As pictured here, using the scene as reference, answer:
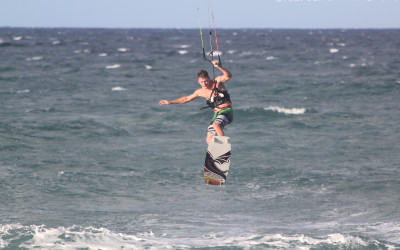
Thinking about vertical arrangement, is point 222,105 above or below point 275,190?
above

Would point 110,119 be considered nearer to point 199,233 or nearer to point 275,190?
point 275,190

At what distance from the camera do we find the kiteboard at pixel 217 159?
10.8 meters

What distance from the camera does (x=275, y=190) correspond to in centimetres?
1688

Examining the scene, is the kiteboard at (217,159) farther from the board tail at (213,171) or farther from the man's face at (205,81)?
the man's face at (205,81)

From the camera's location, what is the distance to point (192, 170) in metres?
19.3

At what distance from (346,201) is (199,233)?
5261mm

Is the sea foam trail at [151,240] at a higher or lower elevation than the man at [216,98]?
lower

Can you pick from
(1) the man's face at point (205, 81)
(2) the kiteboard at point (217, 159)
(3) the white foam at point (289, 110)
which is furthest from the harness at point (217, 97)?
(3) the white foam at point (289, 110)

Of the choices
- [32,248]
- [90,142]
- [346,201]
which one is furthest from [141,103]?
[32,248]

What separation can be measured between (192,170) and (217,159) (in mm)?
8205

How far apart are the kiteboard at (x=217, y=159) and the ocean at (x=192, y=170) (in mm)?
1650

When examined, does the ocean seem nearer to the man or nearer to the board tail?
the board tail

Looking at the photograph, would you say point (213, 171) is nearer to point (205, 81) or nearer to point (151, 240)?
point (205, 81)

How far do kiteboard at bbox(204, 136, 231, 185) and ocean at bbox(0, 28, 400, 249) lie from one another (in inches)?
65.0
